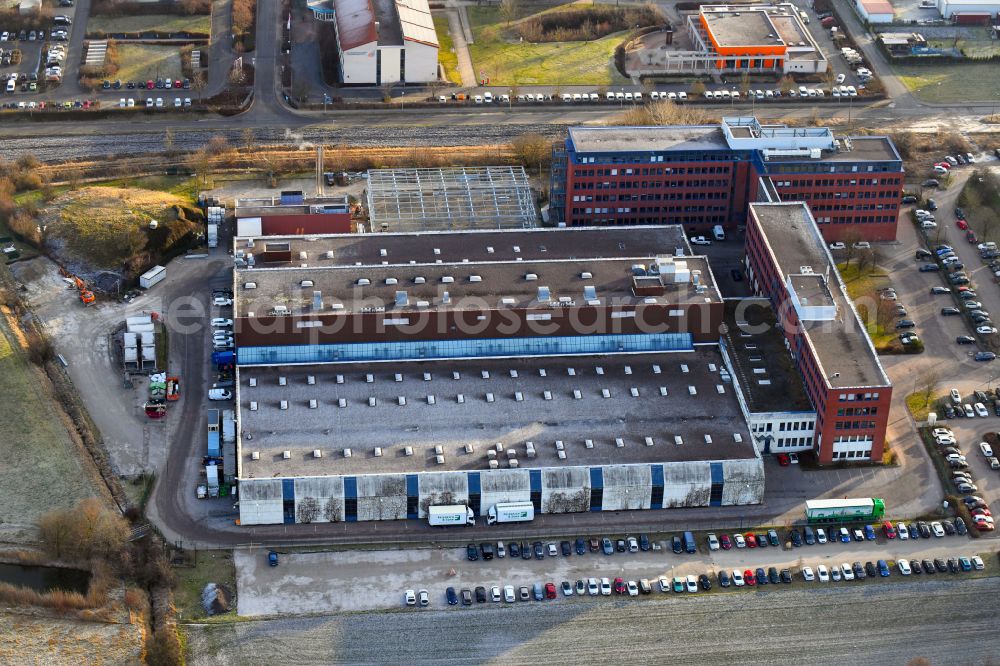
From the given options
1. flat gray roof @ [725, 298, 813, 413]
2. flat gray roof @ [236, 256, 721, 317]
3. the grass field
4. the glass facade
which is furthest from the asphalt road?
flat gray roof @ [236, 256, 721, 317]

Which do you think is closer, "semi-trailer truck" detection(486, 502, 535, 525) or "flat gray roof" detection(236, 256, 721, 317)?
"semi-trailer truck" detection(486, 502, 535, 525)

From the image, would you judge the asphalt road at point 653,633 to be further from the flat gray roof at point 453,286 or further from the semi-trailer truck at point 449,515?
the flat gray roof at point 453,286

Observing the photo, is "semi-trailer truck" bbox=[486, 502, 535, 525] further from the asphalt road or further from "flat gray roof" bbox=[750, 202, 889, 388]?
"flat gray roof" bbox=[750, 202, 889, 388]

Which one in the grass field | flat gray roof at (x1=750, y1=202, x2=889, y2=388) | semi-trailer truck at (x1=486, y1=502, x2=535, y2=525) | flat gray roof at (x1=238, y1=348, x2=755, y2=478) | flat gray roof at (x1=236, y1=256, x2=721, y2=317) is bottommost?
the grass field

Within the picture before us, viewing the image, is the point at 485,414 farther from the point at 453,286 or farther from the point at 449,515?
the point at 453,286

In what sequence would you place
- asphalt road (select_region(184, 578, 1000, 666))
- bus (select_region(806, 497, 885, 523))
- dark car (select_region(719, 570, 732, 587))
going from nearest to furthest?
asphalt road (select_region(184, 578, 1000, 666)) < dark car (select_region(719, 570, 732, 587)) < bus (select_region(806, 497, 885, 523))

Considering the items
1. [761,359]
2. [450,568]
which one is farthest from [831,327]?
[450,568]

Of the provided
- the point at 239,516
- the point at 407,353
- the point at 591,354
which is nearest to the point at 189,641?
the point at 239,516

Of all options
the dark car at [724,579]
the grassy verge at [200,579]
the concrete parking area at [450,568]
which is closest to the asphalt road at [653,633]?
the dark car at [724,579]
